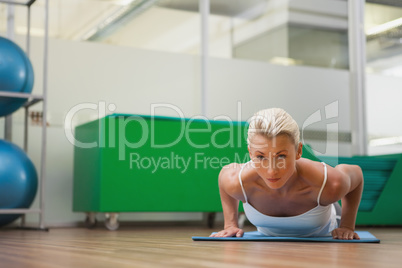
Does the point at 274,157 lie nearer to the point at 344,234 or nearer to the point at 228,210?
the point at 228,210

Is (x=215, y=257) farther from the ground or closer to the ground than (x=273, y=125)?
closer to the ground

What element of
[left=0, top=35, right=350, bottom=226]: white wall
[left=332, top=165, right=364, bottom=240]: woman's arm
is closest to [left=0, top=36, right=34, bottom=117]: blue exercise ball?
[left=0, top=35, right=350, bottom=226]: white wall

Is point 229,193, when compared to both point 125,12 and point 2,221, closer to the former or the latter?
point 2,221

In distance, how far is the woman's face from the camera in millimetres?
2127

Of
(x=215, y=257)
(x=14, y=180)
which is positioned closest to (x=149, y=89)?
(x=14, y=180)

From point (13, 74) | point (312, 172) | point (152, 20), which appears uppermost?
point (152, 20)

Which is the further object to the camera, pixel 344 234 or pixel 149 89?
pixel 149 89

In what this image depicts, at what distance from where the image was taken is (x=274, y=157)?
2135 millimetres

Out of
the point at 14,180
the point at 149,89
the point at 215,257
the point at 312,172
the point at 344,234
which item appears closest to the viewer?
the point at 215,257

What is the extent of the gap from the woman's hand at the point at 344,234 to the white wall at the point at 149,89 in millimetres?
2314

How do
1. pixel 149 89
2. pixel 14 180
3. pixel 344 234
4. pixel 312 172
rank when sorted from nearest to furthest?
1. pixel 312 172
2. pixel 344 234
3. pixel 14 180
4. pixel 149 89

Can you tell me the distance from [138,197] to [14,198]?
2.64ft

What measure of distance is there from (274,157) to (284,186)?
0.22m

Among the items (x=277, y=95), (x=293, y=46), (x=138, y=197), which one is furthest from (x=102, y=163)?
(x=293, y=46)
